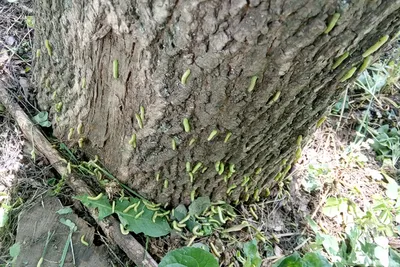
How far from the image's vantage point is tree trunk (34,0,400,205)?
1.01m

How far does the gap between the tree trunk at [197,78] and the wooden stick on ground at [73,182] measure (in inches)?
3.2

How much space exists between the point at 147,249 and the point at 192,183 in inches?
11.9

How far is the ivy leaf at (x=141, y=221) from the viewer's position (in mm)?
1584

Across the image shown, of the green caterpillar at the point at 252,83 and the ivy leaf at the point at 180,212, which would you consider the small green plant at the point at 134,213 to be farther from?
the green caterpillar at the point at 252,83

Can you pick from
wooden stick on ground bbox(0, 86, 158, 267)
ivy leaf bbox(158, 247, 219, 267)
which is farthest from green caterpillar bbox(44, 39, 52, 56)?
ivy leaf bbox(158, 247, 219, 267)

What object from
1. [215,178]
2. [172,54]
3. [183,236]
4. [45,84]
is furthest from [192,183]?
[45,84]

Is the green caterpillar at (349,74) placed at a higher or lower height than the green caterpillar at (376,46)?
lower

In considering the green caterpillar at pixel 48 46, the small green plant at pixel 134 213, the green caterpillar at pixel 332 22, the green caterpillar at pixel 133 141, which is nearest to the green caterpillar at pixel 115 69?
the green caterpillar at pixel 133 141

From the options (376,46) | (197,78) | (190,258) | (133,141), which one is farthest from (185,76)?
(190,258)

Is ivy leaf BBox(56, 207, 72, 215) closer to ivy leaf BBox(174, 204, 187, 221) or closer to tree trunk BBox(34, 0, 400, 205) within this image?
tree trunk BBox(34, 0, 400, 205)

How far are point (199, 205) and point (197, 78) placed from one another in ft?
2.08

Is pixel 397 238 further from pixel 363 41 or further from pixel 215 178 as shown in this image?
pixel 363 41

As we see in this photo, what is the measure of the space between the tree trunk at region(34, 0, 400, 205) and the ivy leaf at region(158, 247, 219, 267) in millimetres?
260

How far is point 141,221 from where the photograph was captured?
5.26ft
